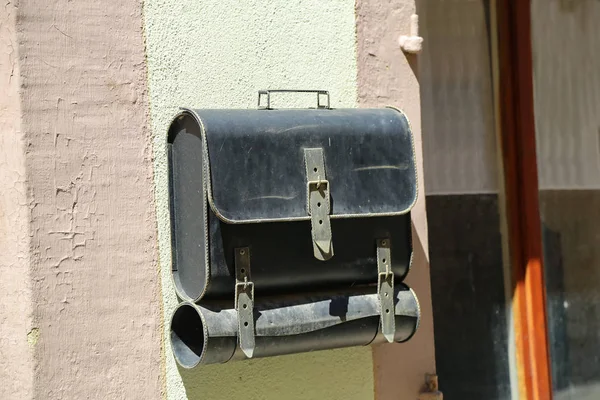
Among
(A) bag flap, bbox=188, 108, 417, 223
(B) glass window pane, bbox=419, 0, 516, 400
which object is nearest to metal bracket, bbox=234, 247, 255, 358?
(A) bag flap, bbox=188, 108, 417, 223

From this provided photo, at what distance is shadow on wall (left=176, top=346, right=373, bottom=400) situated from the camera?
2.76m

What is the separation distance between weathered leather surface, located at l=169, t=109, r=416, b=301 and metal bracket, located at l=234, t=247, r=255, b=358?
2 cm

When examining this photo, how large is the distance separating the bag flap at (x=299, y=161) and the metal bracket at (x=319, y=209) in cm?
2

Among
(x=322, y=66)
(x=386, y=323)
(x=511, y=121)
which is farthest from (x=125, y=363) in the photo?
(x=511, y=121)

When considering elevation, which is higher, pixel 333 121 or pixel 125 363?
pixel 333 121

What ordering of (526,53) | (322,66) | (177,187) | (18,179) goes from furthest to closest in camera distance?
(526,53)
(322,66)
(177,187)
(18,179)

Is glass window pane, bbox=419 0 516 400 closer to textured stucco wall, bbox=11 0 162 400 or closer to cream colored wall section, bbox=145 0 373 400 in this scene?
cream colored wall section, bbox=145 0 373 400

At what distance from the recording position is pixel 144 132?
270cm

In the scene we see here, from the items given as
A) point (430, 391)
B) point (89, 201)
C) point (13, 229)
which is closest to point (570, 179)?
point (430, 391)

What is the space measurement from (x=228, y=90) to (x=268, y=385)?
92cm

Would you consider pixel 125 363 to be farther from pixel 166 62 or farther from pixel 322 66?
pixel 322 66

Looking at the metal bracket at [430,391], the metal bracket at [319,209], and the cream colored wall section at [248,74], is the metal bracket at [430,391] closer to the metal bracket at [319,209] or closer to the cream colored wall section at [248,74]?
the cream colored wall section at [248,74]

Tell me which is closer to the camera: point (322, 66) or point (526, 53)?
point (322, 66)

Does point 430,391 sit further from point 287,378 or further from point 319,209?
point 319,209
